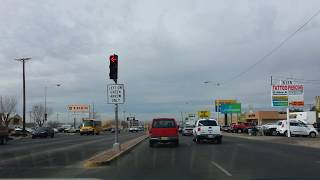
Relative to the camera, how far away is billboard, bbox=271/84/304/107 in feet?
185

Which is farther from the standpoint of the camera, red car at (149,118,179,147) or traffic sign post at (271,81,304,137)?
traffic sign post at (271,81,304,137)

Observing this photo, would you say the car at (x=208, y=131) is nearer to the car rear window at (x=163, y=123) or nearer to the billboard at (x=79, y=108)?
the car rear window at (x=163, y=123)

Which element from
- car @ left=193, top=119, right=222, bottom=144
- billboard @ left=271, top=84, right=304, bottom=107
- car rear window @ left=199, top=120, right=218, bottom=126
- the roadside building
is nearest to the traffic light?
car @ left=193, top=119, right=222, bottom=144

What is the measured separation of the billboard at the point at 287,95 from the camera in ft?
185

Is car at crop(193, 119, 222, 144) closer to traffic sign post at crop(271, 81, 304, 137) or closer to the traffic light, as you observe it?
the traffic light

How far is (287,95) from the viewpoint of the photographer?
56.6m

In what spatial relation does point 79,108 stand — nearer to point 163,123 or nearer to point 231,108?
point 231,108

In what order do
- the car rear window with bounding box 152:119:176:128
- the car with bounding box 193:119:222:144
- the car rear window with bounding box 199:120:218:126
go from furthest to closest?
the car rear window with bounding box 199:120:218:126, the car with bounding box 193:119:222:144, the car rear window with bounding box 152:119:176:128

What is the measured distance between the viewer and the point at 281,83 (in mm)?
57250

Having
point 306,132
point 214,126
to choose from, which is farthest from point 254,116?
point 214,126

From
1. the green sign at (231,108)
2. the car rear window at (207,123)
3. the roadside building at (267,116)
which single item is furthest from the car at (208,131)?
the roadside building at (267,116)

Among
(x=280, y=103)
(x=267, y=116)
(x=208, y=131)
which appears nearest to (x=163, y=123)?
(x=208, y=131)

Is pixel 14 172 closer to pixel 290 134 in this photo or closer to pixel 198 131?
pixel 198 131

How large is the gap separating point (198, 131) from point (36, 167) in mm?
21136
